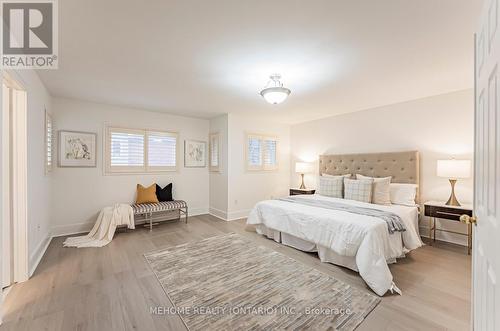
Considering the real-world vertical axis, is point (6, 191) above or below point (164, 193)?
above

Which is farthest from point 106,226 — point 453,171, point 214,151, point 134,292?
point 453,171

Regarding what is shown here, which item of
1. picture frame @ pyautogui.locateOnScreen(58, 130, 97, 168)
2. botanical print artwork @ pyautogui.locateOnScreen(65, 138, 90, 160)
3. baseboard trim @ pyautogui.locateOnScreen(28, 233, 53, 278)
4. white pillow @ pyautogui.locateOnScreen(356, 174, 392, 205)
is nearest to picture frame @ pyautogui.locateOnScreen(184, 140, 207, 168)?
picture frame @ pyautogui.locateOnScreen(58, 130, 97, 168)

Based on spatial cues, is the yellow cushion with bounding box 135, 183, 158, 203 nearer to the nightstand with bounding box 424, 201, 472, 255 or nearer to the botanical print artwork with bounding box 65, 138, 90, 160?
the botanical print artwork with bounding box 65, 138, 90, 160

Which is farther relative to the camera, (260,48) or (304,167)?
(304,167)

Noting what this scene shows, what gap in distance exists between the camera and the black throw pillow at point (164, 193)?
4688 millimetres

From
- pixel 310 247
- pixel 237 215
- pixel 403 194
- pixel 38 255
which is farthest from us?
pixel 237 215

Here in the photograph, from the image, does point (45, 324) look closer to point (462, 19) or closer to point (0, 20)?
point (0, 20)

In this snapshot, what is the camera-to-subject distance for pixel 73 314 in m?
1.84

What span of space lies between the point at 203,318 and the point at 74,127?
158 inches

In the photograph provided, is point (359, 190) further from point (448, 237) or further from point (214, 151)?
point (214, 151)

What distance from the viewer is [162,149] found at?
4910 mm

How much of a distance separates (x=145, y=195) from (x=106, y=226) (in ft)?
2.94

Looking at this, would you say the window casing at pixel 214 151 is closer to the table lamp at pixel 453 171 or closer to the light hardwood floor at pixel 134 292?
the light hardwood floor at pixel 134 292

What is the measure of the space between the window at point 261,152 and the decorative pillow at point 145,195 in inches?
86.5
